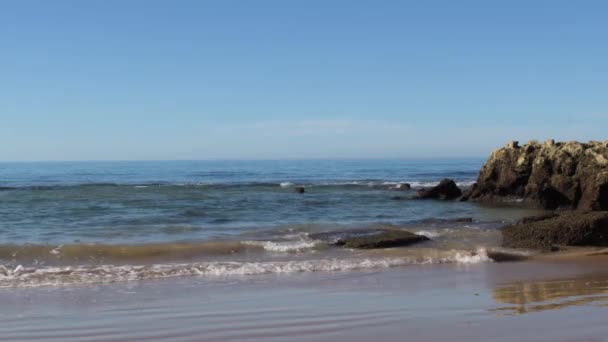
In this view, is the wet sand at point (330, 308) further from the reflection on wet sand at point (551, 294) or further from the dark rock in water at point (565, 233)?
the dark rock in water at point (565, 233)

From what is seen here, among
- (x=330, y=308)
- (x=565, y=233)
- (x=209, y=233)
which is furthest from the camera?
(x=209, y=233)

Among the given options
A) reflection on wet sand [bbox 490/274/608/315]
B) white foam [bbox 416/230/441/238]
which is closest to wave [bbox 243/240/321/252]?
white foam [bbox 416/230/441/238]

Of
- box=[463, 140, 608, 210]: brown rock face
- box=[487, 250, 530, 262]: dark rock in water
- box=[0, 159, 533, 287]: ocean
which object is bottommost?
box=[0, 159, 533, 287]: ocean

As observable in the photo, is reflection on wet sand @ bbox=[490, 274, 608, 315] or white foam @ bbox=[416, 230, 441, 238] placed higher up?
reflection on wet sand @ bbox=[490, 274, 608, 315]

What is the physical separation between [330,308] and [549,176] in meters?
20.0

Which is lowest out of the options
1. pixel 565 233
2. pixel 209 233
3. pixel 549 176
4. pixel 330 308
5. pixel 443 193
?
pixel 209 233

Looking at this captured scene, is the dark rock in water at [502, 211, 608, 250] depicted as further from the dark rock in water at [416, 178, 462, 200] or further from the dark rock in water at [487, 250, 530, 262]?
the dark rock in water at [416, 178, 462, 200]

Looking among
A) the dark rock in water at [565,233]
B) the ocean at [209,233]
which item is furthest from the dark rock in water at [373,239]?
the dark rock in water at [565,233]

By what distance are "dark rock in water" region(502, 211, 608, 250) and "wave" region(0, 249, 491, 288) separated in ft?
5.82

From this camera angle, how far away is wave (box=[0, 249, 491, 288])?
10.8m

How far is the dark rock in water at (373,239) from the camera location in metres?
14.3

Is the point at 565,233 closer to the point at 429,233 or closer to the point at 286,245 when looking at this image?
the point at 429,233

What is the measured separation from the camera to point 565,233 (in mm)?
13984

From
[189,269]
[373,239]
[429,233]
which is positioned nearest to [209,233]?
[373,239]
